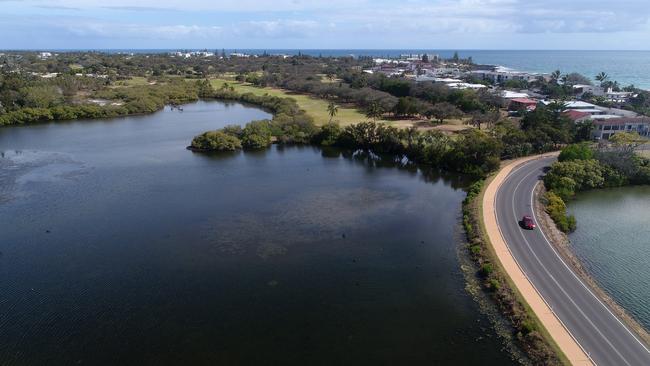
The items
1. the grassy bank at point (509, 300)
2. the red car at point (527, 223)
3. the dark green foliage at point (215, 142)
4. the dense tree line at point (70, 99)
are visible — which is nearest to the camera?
the grassy bank at point (509, 300)

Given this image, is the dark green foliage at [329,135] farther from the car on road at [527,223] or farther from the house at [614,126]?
the house at [614,126]

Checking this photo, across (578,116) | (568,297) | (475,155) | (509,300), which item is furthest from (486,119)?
(509,300)

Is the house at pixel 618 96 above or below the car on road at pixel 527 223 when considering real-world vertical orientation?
above

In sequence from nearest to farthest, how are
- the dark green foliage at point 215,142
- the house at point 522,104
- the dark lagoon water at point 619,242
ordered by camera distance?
1. the dark lagoon water at point 619,242
2. the dark green foliage at point 215,142
3. the house at point 522,104

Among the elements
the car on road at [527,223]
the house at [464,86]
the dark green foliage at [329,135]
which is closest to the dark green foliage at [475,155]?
the car on road at [527,223]

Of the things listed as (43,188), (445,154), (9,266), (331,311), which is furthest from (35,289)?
(445,154)

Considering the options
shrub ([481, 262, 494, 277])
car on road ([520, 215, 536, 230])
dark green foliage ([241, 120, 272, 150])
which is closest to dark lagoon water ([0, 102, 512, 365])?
shrub ([481, 262, 494, 277])

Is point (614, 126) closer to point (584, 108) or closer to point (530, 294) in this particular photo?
point (584, 108)
